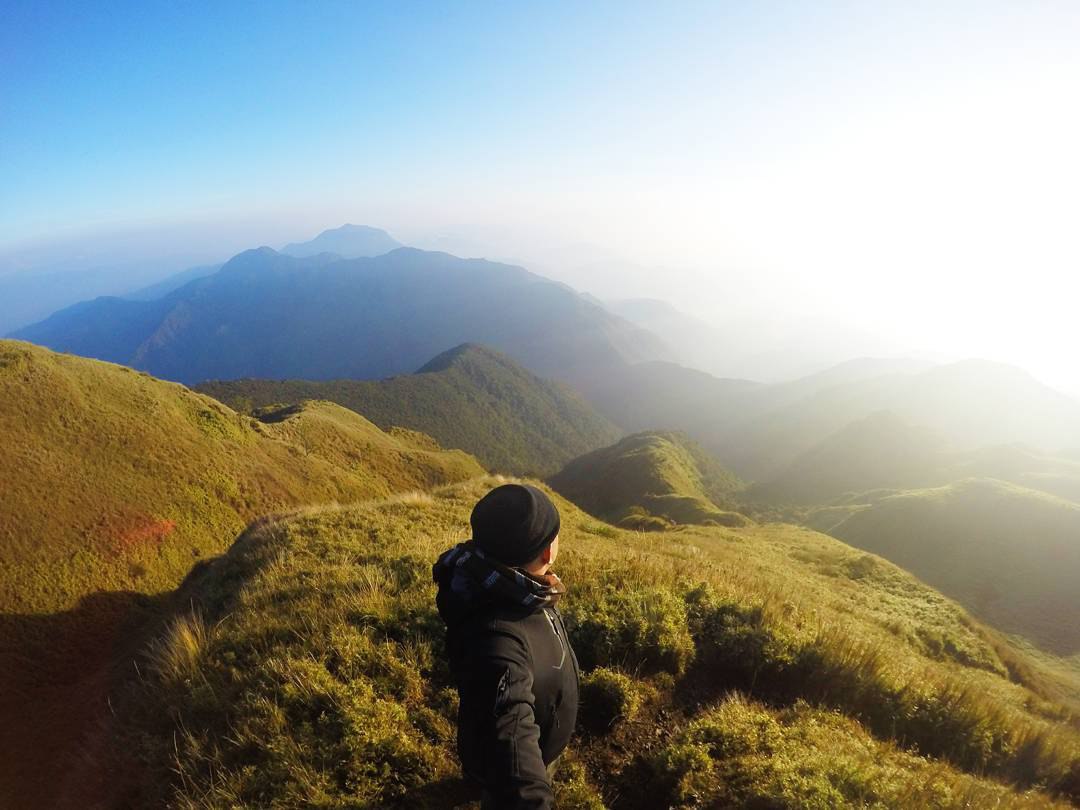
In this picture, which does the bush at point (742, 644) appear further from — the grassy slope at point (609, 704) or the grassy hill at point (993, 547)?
the grassy hill at point (993, 547)

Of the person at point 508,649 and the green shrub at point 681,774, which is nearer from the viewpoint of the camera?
the person at point 508,649

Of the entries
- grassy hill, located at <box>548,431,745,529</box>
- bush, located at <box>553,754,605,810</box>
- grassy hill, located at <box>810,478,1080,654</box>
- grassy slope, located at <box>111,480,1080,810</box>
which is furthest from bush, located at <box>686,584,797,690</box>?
grassy hill, located at <box>810,478,1080,654</box>

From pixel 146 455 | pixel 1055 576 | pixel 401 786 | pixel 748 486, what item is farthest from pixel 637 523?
pixel 748 486

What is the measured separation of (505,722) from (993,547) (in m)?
67.7

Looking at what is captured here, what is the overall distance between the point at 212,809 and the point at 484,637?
10.8 ft

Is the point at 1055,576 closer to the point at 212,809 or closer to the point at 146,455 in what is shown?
the point at 212,809

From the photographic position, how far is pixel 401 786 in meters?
4.56

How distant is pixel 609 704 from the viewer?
5.67m

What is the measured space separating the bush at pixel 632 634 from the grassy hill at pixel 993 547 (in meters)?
46.9

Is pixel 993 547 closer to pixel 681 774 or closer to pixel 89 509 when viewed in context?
pixel 681 774

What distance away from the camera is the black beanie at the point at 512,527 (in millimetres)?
3354

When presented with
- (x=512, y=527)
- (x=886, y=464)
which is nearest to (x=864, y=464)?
(x=886, y=464)

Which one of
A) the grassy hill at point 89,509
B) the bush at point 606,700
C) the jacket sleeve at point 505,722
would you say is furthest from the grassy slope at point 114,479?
the jacket sleeve at point 505,722

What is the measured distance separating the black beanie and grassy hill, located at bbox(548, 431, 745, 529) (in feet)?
113
